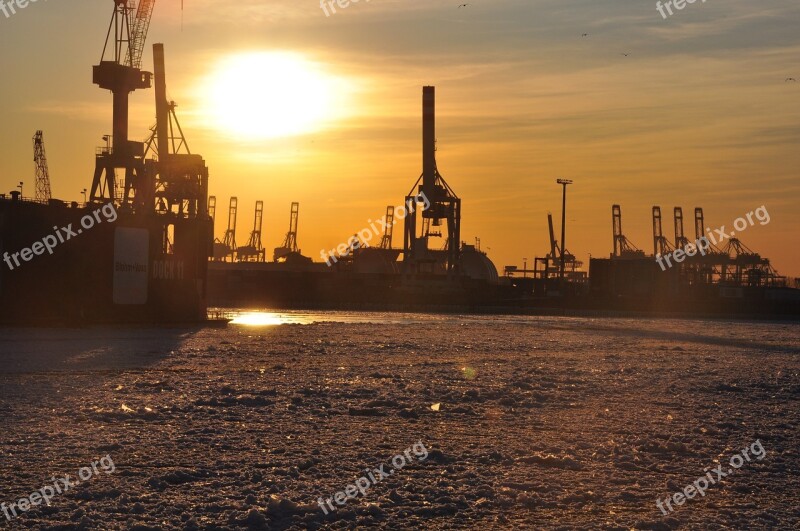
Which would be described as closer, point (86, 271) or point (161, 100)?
point (86, 271)

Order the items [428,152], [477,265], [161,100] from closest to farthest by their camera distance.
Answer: [161,100] → [428,152] → [477,265]

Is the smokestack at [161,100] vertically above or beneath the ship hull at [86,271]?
above

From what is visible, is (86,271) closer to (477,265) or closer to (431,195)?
(431,195)

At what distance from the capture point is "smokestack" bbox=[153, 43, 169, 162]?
3679 inches

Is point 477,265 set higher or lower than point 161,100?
lower

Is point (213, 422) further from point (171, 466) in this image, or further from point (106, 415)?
point (171, 466)

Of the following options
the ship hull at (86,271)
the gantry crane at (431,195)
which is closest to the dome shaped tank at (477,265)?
the gantry crane at (431,195)

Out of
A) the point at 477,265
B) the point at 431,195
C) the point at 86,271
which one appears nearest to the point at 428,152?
the point at 431,195

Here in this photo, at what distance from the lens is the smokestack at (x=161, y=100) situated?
93438mm

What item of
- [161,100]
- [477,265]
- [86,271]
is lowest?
[86,271]

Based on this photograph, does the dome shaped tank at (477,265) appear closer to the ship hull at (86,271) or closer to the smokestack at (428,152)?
the smokestack at (428,152)

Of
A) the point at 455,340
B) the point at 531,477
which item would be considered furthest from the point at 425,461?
the point at 455,340

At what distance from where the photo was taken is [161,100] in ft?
310

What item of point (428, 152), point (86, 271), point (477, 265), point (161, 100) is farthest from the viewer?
point (477, 265)
